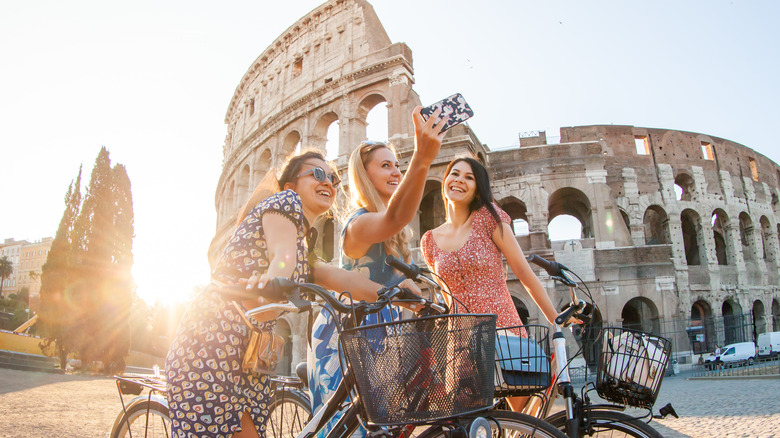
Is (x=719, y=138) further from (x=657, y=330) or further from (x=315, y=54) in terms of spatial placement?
(x=315, y=54)

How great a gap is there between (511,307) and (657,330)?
1575 centimetres

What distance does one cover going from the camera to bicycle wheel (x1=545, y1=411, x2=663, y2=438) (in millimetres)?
1692

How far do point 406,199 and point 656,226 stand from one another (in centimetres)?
2562

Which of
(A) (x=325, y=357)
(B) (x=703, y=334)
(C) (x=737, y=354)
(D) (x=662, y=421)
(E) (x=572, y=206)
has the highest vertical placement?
(E) (x=572, y=206)

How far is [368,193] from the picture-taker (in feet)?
8.28

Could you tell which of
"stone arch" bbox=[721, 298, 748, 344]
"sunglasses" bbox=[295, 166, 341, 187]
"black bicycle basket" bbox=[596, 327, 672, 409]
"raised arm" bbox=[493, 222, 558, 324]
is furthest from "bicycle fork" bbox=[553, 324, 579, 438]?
"stone arch" bbox=[721, 298, 748, 344]

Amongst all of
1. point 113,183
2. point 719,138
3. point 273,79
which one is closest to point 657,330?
point 719,138

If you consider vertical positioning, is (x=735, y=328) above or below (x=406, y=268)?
below

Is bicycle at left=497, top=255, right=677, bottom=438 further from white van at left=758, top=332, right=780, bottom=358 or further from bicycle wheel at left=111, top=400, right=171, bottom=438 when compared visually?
white van at left=758, top=332, right=780, bottom=358

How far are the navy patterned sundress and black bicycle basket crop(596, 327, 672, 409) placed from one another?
1306 mm

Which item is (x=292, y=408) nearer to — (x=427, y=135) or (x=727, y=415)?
(x=427, y=135)

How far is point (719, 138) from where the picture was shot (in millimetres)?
23625

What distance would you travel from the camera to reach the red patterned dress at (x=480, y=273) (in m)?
2.57

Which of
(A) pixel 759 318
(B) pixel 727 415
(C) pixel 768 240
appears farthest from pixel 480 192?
(C) pixel 768 240
